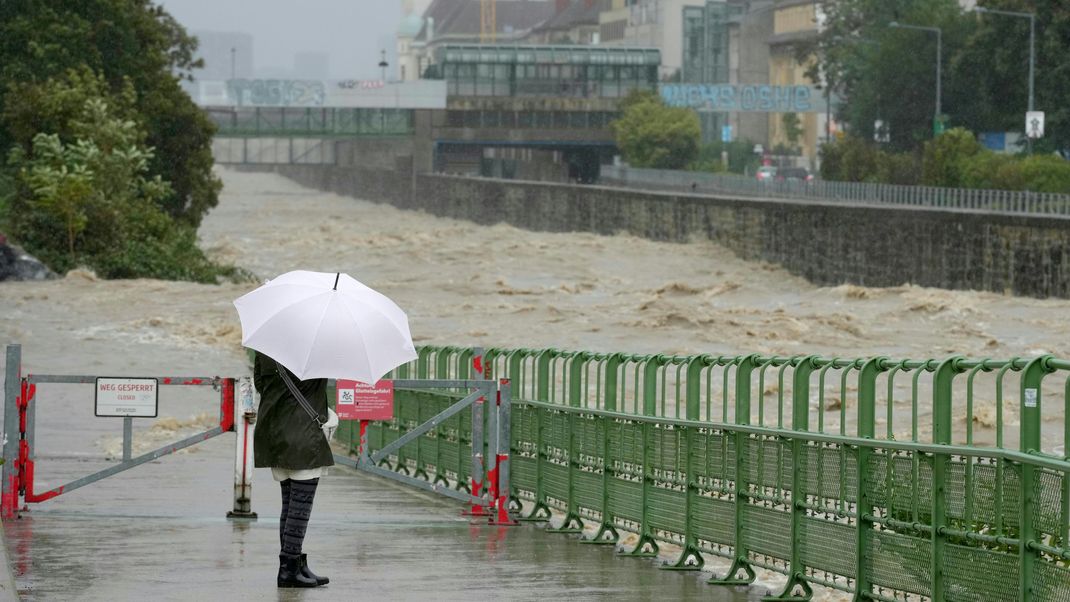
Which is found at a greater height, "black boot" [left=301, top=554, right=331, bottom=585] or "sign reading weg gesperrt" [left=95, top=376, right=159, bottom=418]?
"sign reading weg gesperrt" [left=95, top=376, right=159, bottom=418]

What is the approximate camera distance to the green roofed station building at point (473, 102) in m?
124

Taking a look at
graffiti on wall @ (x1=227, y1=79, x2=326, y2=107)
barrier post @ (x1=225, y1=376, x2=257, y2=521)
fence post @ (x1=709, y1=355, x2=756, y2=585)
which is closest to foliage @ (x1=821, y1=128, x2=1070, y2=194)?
graffiti on wall @ (x1=227, y1=79, x2=326, y2=107)

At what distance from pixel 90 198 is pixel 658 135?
6846cm

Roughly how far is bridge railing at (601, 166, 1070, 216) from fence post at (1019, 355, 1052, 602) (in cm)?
4376

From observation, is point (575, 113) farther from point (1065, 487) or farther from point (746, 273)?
point (1065, 487)

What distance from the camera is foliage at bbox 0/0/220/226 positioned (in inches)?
2266

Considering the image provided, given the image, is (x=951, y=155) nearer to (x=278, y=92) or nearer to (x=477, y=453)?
(x=477, y=453)

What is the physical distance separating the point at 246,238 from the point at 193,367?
174ft

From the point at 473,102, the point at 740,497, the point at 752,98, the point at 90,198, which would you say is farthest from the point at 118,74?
the point at 752,98

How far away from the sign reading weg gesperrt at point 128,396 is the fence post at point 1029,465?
630cm

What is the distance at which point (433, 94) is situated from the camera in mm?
125500

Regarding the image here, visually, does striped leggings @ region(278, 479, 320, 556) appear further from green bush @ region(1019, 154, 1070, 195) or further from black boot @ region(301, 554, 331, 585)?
green bush @ region(1019, 154, 1070, 195)

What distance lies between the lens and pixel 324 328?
9.42 meters

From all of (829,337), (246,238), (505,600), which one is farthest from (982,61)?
(505,600)
